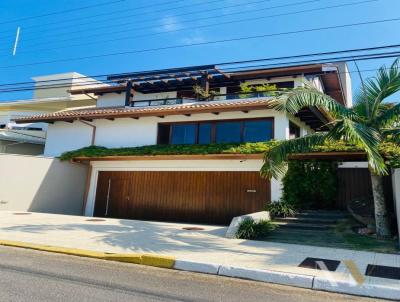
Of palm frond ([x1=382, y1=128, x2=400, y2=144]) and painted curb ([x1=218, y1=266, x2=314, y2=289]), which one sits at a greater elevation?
palm frond ([x1=382, y1=128, x2=400, y2=144])

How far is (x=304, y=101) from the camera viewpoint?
9.09 m

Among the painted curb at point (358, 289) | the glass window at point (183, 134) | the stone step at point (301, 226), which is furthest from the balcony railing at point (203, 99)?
the painted curb at point (358, 289)

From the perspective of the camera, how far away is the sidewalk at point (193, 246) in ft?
21.6

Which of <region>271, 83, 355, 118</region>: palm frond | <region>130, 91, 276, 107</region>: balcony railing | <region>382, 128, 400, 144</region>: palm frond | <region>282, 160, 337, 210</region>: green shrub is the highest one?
<region>130, 91, 276, 107</region>: balcony railing

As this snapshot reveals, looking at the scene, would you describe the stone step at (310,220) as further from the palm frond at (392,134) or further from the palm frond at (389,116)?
the palm frond at (389,116)

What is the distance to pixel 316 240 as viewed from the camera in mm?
9445

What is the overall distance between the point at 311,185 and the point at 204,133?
5.59m

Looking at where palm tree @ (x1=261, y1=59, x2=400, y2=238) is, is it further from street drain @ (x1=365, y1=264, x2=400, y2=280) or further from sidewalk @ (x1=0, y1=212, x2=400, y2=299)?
street drain @ (x1=365, y1=264, x2=400, y2=280)

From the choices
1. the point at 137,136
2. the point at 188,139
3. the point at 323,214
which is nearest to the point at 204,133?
the point at 188,139

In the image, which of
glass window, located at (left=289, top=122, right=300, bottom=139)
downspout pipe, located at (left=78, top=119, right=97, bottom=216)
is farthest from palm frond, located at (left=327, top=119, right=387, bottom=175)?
downspout pipe, located at (left=78, top=119, right=97, bottom=216)

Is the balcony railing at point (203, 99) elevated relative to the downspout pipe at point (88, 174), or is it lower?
elevated

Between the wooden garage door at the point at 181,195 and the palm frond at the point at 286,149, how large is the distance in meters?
4.09

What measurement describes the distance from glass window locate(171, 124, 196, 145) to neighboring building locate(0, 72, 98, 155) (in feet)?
31.6

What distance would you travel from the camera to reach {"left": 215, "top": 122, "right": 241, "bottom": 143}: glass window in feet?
50.7
